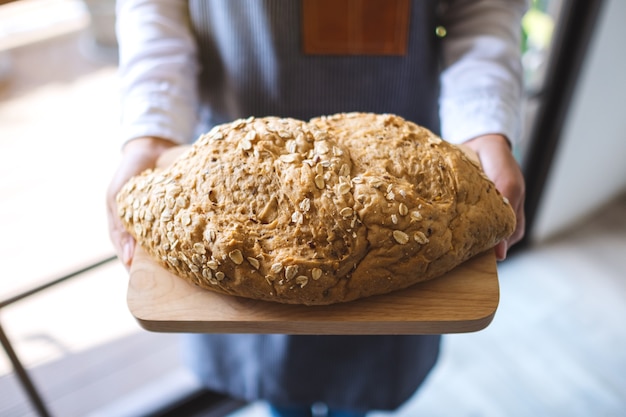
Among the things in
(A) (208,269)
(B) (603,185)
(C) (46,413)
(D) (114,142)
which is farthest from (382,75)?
(B) (603,185)

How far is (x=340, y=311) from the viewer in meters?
0.83

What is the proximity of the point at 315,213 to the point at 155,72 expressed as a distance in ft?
1.60

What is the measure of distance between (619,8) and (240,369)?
164cm

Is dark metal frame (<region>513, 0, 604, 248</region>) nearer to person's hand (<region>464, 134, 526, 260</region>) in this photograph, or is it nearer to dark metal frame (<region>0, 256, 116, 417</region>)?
person's hand (<region>464, 134, 526, 260</region>)

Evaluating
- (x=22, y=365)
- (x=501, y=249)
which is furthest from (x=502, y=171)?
(x=22, y=365)

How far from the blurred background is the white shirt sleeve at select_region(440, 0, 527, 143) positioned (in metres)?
0.80

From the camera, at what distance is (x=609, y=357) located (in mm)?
1969

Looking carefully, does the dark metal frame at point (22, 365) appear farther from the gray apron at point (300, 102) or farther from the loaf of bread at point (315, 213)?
the loaf of bread at point (315, 213)

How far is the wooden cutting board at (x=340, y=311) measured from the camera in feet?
2.66

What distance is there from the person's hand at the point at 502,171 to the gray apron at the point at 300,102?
0.20 metres

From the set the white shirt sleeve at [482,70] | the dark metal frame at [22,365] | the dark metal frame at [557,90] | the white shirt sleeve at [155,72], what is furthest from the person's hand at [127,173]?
the dark metal frame at [557,90]

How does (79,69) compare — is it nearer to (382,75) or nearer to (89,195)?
(89,195)

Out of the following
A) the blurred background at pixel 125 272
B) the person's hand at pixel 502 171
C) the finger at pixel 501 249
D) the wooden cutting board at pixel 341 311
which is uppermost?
the person's hand at pixel 502 171

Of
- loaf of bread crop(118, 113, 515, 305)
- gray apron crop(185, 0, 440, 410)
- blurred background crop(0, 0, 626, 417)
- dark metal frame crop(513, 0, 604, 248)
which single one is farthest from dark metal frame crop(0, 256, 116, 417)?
dark metal frame crop(513, 0, 604, 248)
